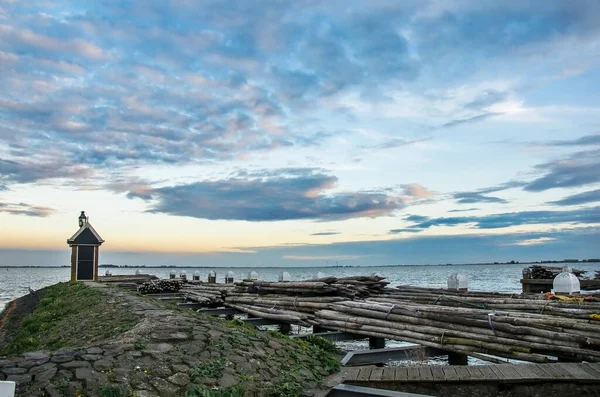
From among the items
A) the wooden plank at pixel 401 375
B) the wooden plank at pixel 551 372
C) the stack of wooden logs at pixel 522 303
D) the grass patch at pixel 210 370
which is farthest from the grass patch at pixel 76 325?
the stack of wooden logs at pixel 522 303

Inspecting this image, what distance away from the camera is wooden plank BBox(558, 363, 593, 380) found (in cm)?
837

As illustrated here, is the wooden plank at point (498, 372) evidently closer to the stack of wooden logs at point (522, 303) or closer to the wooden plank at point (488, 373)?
the wooden plank at point (488, 373)

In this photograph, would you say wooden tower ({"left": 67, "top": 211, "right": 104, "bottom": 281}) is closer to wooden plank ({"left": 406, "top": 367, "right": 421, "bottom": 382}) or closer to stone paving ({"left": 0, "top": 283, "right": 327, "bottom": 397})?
stone paving ({"left": 0, "top": 283, "right": 327, "bottom": 397})

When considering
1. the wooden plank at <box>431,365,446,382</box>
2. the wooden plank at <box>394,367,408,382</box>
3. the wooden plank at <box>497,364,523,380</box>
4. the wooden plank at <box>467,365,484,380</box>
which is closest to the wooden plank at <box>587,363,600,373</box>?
the wooden plank at <box>497,364,523,380</box>

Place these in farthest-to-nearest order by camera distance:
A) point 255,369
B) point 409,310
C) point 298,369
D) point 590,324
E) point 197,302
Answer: point 197,302 → point 409,310 → point 590,324 → point 298,369 → point 255,369

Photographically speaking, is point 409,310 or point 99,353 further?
point 409,310

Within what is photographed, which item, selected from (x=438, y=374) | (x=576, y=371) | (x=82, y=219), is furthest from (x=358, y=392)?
(x=82, y=219)

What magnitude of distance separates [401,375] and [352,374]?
97cm

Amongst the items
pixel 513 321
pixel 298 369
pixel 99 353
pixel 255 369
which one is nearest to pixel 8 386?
pixel 99 353

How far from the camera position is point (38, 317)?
19141mm

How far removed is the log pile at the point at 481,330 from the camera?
10.3 meters

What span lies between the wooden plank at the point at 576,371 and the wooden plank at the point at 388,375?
3.07 metres

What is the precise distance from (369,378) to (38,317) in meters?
15.2

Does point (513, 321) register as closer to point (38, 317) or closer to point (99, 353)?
point (99, 353)
